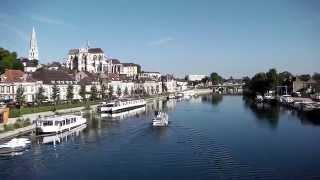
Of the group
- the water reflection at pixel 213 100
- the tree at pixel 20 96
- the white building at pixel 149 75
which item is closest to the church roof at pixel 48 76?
the tree at pixel 20 96

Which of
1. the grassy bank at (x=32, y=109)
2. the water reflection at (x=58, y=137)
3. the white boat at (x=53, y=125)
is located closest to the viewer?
the water reflection at (x=58, y=137)

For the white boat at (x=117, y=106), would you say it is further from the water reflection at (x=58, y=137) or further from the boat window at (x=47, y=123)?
the boat window at (x=47, y=123)

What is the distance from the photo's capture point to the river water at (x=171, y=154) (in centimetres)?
2341

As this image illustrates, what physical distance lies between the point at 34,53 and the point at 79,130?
76.8 metres

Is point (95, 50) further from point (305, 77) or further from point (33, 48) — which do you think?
point (305, 77)

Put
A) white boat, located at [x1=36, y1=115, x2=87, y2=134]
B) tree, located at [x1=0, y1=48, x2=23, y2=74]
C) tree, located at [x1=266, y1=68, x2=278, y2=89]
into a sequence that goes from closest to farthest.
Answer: white boat, located at [x1=36, y1=115, x2=87, y2=134] < tree, located at [x1=0, y1=48, x2=23, y2=74] < tree, located at [x1=266, y1=68, x2=278, y2=89]

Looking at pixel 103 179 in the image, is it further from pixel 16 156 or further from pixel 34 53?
pixel 34 53

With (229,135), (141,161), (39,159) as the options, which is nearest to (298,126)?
(229,135)

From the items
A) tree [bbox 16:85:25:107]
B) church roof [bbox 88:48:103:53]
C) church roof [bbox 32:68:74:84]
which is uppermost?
church roof [bbox 88:48:103:53]

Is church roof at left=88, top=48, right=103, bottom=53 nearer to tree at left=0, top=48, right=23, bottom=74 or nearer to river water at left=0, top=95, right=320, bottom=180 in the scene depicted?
tree at left=0, top=48, right=23, bottom=74

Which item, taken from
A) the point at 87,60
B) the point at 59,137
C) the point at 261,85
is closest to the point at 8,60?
the point at 87,60

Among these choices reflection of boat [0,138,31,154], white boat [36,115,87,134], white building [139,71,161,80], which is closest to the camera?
reflection of boat [0,138,31,154]

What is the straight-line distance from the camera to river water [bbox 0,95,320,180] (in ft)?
76.8

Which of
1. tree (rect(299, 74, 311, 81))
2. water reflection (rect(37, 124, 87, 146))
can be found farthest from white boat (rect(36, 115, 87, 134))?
tree (rect(299, 74, 311, 81))
